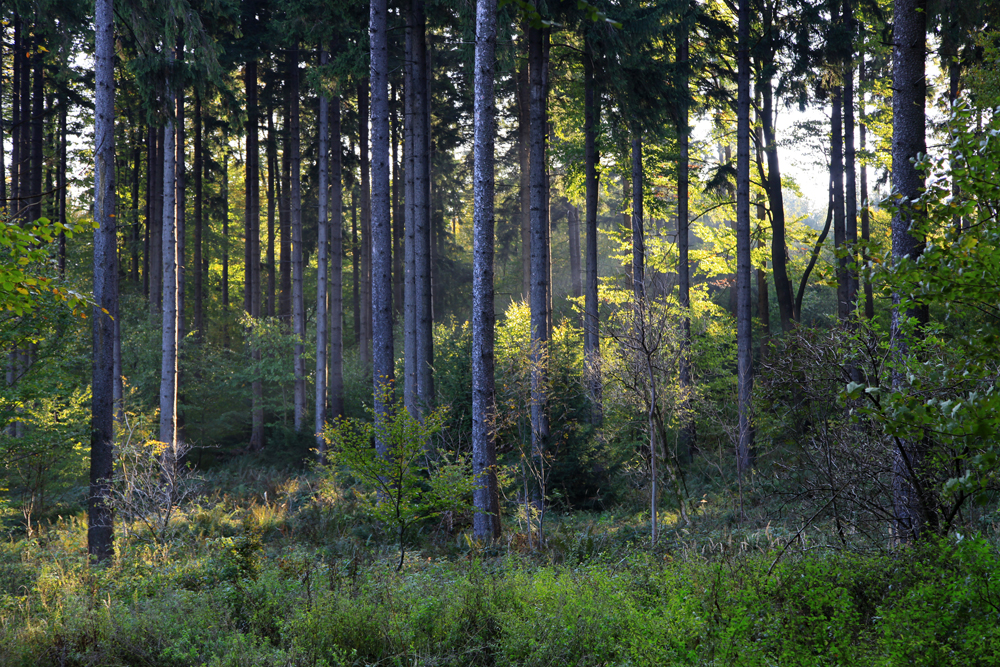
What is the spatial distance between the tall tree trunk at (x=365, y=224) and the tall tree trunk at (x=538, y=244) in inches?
314

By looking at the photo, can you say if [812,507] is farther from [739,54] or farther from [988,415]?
[739,54]

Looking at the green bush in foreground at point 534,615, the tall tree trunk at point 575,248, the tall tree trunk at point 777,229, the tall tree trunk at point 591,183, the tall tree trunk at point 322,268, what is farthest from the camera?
the tall tree trunk at point 575,248

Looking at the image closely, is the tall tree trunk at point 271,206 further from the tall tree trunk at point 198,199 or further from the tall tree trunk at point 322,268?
the tall tree trunk at point 322,268

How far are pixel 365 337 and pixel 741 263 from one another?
596 inches

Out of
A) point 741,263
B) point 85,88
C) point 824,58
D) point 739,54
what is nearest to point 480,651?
point 741,263

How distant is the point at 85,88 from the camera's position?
20.1 m

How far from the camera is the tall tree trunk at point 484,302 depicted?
29.3 feet

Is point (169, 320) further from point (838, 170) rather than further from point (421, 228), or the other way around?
point (838, 170)

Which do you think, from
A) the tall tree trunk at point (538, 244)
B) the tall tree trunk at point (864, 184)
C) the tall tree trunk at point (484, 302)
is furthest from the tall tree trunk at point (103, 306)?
the tall tree trunk at point (864, 184)

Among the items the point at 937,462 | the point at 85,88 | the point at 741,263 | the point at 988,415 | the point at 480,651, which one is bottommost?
the point at 480,651

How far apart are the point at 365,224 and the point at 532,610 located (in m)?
20.9

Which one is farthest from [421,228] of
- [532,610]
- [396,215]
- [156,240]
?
[396,215]

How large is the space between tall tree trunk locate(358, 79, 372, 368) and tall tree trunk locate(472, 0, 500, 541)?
11648 millimetres

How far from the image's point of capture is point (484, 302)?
9.11 m
